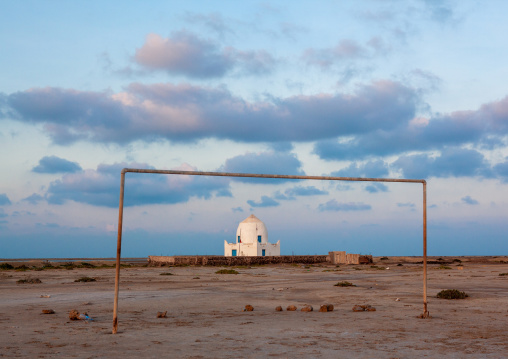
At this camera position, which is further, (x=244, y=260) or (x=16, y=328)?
(x=244, y=260)

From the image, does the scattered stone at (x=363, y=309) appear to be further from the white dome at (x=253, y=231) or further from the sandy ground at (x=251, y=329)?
the white dome at (x=253, y=231)

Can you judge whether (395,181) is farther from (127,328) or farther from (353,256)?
(353,256)

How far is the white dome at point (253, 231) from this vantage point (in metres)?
76.6

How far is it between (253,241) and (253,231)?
1488 mm

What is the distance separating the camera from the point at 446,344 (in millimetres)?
11570

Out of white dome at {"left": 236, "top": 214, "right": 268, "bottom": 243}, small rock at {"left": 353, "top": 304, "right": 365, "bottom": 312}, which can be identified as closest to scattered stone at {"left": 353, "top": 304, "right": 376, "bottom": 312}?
small rock at {"left": 353, "top": 304, "right": 365, "bottom": 312}

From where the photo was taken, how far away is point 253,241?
3004 inches

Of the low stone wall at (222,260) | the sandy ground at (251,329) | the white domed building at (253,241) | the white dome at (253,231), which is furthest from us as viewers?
the white dome at (253,231)

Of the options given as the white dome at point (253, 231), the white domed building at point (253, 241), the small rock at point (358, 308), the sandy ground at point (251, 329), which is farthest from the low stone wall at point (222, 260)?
the small rock at point (358, 308)

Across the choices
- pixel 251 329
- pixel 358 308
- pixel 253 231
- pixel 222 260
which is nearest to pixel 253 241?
pixel 253 231

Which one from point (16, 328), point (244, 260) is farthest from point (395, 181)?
point (244, 260)

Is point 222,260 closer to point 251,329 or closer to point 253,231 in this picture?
point 253,231

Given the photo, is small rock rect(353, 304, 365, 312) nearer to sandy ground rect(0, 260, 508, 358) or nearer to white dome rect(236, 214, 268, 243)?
sandy ground rect(0, 260, 508, 358)

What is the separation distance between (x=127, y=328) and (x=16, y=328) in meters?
2.97
